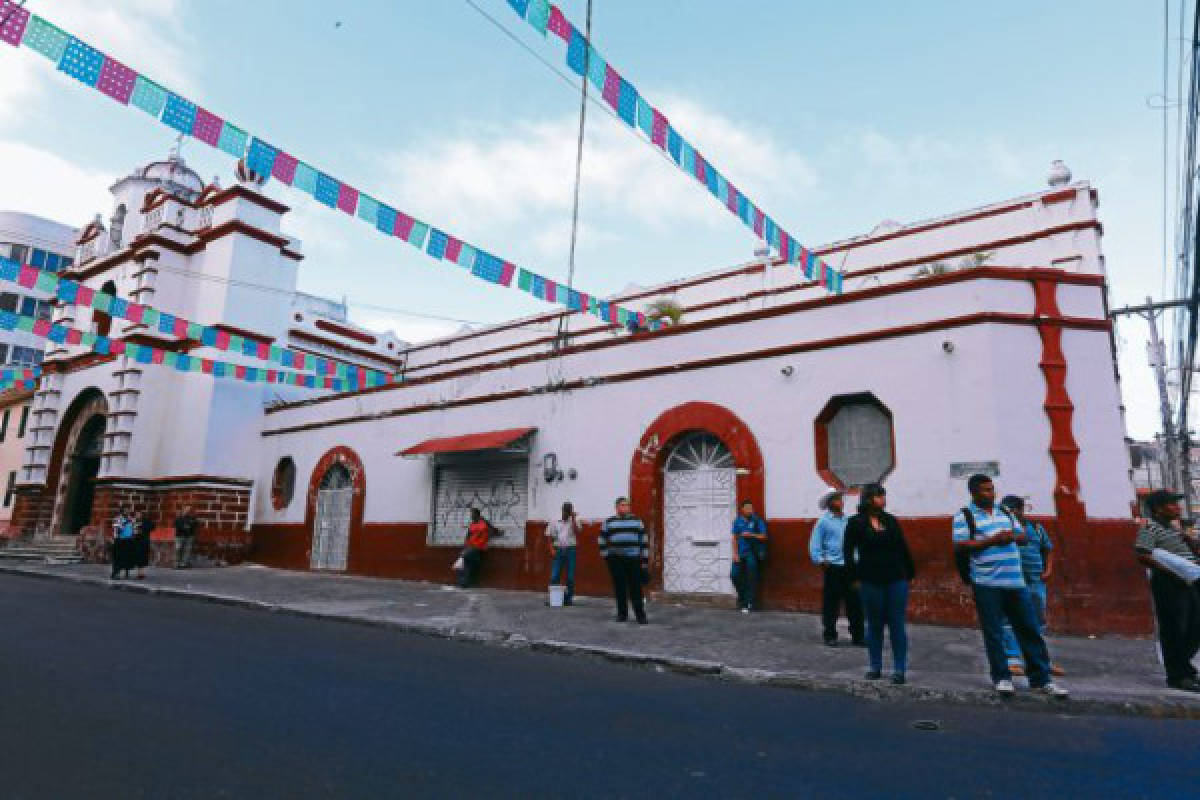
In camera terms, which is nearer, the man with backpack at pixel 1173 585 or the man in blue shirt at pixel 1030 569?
the man with backpack at pixel 1173 585

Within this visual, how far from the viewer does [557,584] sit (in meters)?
11.4

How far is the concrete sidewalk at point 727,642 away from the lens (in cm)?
598

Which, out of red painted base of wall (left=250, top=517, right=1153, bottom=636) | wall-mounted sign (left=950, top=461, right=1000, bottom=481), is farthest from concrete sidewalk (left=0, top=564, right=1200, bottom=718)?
wall-mounted sign (left=950, top=461, right=1000, bottom=481)

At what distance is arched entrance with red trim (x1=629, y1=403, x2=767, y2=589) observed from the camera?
11461 mm

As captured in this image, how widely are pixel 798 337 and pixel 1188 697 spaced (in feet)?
22.0

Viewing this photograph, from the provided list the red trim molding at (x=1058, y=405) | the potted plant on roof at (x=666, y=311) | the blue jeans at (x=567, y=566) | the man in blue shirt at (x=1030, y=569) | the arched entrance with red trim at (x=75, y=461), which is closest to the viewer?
the man in blue shirt at (x=1030, y=569)

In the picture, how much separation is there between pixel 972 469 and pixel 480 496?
9157 mm

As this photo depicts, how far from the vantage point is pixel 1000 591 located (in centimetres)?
582

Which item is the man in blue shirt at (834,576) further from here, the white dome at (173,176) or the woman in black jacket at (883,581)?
the white dome at (173,176)

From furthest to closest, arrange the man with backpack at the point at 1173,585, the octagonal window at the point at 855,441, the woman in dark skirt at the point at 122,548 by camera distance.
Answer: the woman in dark skirt at the point at 122,548
the octagonal window at the point at 855,441
the man with backpack at the point at 1173,585

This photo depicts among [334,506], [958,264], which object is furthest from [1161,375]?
[334,506]

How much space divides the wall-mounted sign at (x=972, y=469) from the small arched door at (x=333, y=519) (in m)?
13.1

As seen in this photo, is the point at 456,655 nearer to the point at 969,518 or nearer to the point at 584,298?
the point at 969,518

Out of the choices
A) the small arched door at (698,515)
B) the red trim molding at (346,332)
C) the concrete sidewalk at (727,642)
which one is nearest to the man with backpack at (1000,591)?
the concrete sidewalk at (727,642)
